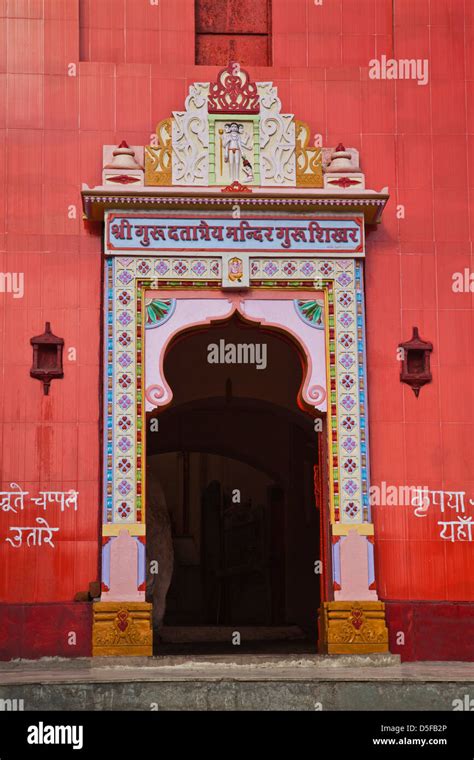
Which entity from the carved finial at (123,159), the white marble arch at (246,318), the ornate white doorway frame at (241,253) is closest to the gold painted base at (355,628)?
the ornate white doorway frame at (241,253)

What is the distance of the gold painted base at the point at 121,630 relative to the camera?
43.3 ft

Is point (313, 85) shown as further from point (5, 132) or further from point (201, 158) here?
point (5, 132)

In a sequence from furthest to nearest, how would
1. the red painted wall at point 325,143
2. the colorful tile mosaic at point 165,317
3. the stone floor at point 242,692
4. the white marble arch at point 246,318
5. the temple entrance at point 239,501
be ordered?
the temple entrance at point 239,501 < the white marble arch at point 246,318 < the red painted wall at point 325,143 < the colorful tile mosaic at point 165,317 < the stone floor at point 242,692

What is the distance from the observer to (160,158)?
1413 cm

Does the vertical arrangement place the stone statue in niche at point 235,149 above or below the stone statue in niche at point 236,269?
above

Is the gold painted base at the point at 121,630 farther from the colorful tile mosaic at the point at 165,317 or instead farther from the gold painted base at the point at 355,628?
the gold painted base at the point at 355,628

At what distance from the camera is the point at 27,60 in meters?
14.5

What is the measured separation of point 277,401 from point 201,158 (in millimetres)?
4328

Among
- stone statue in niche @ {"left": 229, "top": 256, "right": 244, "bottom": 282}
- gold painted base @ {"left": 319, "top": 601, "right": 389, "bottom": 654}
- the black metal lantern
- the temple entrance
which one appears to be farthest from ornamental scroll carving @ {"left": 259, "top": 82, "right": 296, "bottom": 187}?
gold painted base @ {"left": 319, "top": 601, "right": 389, "bottom": 654}

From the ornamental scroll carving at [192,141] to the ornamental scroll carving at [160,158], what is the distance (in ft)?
0.17

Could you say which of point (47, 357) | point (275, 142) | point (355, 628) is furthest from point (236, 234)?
point (355, 628)

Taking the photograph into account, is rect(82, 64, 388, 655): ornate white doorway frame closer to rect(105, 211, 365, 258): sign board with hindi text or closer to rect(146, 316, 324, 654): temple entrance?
rect(105, 211, 365, 258): sign board with hindi text

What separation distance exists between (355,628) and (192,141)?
510cm

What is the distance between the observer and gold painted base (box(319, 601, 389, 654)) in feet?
44.0
